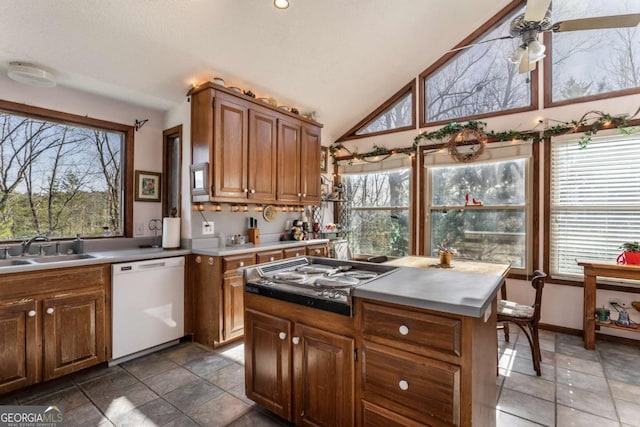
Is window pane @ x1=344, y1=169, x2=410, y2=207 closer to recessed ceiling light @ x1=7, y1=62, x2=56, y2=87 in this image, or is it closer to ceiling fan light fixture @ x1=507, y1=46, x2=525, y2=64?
ceiling fan light fixture @ x1=507, y1=46, x2=525, y2=64

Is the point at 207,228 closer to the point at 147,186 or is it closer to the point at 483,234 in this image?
the point at 147,186

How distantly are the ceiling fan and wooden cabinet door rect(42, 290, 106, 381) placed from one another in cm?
397

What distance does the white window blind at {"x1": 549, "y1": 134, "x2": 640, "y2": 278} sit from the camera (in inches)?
129

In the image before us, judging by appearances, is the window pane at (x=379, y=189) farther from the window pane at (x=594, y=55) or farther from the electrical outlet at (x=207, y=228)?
the electrical outlet at (x=207, y=228)

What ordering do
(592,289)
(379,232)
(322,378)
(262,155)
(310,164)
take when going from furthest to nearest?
(379,232), (310,164), (262,155), (592,289), (322,378)

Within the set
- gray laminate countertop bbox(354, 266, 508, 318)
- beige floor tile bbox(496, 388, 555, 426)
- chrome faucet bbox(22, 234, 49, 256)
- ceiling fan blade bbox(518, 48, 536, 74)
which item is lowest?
beige floor tile bbox(496, 388, 555, 426)

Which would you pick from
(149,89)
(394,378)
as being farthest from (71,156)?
(394,378)

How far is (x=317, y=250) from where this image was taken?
428cm

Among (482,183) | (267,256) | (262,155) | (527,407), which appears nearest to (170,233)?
(267,256)

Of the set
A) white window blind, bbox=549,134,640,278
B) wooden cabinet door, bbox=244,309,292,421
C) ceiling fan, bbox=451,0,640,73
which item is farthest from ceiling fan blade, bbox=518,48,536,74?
wooden cabinet door, bbox=244,309,292,421

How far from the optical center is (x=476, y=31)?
13.7ft

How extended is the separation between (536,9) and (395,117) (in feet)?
9.02

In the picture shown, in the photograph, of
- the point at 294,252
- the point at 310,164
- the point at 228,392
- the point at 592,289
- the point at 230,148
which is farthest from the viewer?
the point at 310,164

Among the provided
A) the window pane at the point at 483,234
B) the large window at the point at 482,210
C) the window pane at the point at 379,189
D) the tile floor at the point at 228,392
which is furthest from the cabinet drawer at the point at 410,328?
the window pane at the point at 379,189
